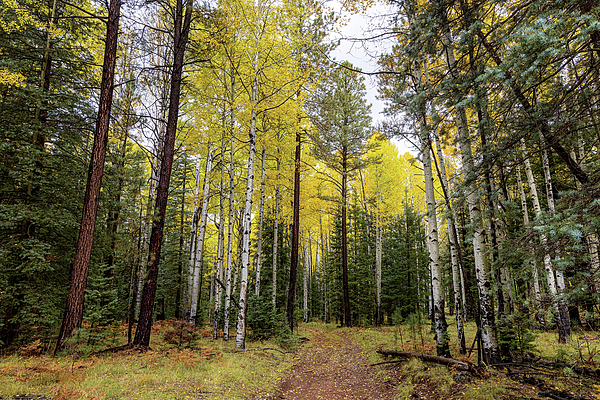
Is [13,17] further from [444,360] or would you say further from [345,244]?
[345,244]

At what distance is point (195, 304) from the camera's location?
1120 cm

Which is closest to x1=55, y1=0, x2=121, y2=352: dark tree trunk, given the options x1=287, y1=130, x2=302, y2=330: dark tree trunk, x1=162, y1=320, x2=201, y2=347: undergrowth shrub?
x1=162, y1=320, x2=201, y2=347: undergrowth shrub

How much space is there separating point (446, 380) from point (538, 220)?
3.48m

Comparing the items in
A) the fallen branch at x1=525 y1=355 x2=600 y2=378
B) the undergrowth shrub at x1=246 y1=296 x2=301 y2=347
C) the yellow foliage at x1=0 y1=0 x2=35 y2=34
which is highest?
the yellow foliage at x1=0 y1=0 x2=35 y2=34

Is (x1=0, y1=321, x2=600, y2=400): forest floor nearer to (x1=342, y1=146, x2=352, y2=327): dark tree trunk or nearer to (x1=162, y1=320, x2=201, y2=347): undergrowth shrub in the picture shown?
(x1=162, y1=320, x2=201, y2=347): undergrowth shrub

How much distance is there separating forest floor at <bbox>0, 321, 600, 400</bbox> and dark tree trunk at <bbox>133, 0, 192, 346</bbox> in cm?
75

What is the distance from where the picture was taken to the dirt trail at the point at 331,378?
19.0ft

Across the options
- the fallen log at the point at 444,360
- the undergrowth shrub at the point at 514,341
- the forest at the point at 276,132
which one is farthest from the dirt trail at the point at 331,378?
the undergrowth shrub at the point at 514,341

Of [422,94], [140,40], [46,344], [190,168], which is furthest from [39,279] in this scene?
[190,168]

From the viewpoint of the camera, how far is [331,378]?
7.03 m

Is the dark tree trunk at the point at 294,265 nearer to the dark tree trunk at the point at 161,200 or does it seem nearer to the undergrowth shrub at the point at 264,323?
the undergrowth shrub at the point at 264,323

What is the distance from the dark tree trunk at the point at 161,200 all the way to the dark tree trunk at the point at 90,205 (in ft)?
4.62

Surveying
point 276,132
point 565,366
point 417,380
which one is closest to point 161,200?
point 276,132

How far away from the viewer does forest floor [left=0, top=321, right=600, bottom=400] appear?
13.6ft
